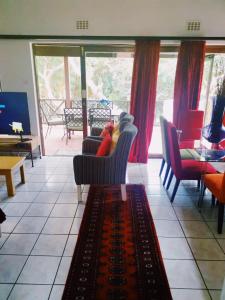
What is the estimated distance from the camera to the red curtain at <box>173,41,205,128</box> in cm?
358

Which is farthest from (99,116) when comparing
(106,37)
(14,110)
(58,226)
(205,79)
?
(58,226)

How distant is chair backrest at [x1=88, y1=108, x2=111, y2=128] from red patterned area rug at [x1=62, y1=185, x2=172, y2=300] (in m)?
2.54

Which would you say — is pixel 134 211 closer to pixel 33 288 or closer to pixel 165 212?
pixel 165 212

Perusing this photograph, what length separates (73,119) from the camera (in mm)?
5203

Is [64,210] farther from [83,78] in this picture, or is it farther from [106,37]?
[106,37]

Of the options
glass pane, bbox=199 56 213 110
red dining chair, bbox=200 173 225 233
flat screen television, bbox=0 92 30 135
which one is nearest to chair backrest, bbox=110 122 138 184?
red dining chair, bbox=200 173 225 233

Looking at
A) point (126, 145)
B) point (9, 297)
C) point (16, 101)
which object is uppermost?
point (16, 101)

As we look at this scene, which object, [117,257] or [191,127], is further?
[191,127]

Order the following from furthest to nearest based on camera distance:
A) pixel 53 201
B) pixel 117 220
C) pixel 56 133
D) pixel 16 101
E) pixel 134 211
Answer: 1. pixel 56 133
2. pixel 16 101
3. pixel 53 201
4. pixel 134 211
5. pixel 117 220

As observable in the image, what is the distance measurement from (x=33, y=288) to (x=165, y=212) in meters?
1.54

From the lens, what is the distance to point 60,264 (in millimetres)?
1791

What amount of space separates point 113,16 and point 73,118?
2.36 meters

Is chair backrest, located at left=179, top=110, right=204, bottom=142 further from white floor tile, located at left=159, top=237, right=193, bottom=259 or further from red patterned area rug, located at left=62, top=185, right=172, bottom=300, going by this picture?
white floor tile, located at left=159, top=237, right=193, bottom=259

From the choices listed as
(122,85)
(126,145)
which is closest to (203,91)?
(122,85)
